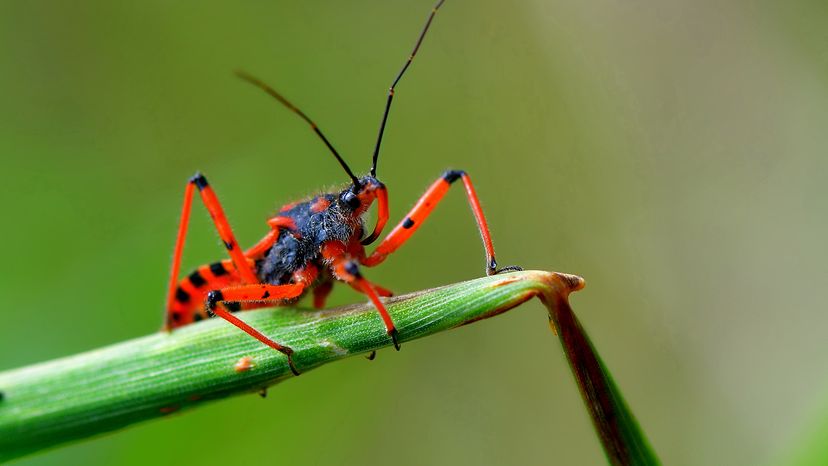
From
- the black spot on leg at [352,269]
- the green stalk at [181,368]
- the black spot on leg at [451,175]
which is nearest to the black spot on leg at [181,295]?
the green stalk at [181,368]

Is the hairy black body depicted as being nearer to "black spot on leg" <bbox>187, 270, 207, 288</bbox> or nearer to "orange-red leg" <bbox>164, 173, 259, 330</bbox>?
"orange-red leg" <bbox>164, 173, 259, 330</bbox>

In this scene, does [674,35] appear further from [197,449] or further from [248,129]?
[197,449]

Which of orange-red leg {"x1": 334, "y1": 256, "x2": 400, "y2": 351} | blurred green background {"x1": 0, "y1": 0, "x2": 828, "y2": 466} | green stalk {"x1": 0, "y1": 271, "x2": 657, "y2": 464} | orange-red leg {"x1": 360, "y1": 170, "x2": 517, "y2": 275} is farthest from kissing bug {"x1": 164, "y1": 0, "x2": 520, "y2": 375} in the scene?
blurred green background {"x1": 0, "y1": 0, "x2": 828, "y2": 466}

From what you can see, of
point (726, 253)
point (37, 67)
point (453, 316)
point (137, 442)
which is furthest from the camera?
point (37, 67)

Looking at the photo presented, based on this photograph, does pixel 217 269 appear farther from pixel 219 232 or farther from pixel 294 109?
pixel 294 109

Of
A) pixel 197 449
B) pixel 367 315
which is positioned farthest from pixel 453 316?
pixel 197 449

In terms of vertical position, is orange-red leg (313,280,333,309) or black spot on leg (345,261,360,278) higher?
orange-red leg (313,280,333,309)
